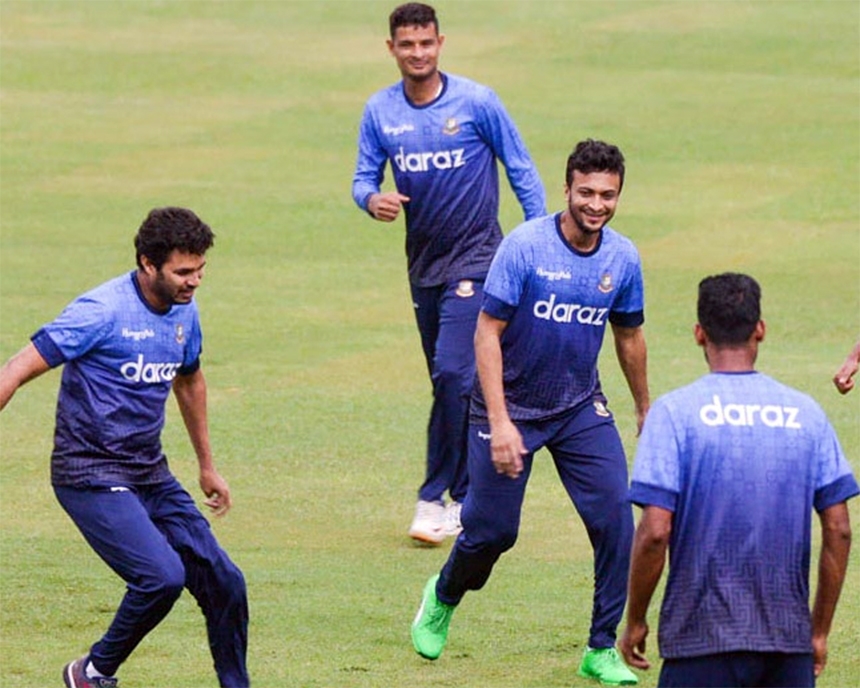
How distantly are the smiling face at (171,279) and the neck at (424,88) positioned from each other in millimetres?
3572

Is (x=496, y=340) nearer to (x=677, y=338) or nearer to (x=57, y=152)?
(x=677, y=338)

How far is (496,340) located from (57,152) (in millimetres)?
18766

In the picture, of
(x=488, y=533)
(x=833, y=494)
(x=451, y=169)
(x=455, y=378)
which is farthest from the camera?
(x=451, y=169)

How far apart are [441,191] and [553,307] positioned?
2.83 meters

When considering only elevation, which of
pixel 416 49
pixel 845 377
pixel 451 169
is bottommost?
pixel 845 377

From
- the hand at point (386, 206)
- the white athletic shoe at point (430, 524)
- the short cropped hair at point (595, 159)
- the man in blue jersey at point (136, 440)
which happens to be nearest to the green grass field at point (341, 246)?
the white athletic shoe at point (430, 524)

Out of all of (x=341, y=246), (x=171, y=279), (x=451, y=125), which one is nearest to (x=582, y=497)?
(x=171, y=279)

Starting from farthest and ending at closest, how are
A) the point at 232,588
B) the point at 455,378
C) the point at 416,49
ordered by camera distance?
the point at 416,49 → the point at 455,378 → the point at 232,588

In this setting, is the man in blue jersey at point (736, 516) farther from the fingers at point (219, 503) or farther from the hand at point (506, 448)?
the fingers at point (219, 503)

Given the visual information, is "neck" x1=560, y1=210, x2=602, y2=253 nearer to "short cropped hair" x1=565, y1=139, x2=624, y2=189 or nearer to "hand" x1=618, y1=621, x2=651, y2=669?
"short cropped hair" x1=565, y1=139, x2=624, y2=189

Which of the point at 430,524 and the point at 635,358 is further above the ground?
the point at 635,358

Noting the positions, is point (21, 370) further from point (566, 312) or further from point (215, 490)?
point (566, 312)

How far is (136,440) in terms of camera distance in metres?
8.95

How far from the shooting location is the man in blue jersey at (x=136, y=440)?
28.8 ft
